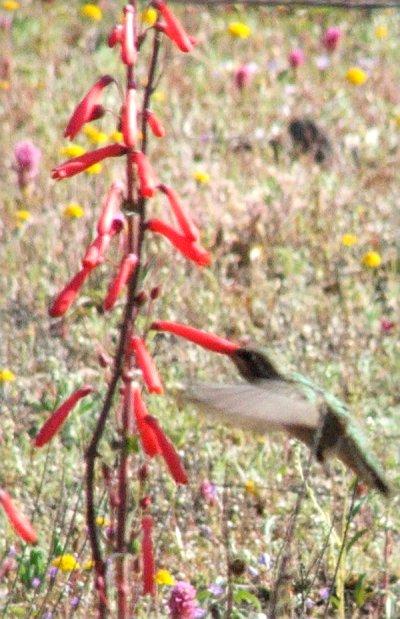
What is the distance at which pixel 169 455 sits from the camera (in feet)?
9.78

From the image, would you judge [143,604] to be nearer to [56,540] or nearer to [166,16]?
[56,540]

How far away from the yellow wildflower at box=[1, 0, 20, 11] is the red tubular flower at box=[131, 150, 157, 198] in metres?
6.39

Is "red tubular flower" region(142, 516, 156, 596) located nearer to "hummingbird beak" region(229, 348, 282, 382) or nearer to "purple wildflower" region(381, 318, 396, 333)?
"hummingbird beak" region(229, 348, 282, 382)

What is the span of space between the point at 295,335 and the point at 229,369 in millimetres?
472

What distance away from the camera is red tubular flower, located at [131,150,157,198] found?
2.88 metres

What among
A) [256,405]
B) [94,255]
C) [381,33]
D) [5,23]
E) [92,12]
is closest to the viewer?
[94,255]

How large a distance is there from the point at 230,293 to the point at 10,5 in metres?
3.68

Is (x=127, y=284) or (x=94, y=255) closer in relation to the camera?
(x=94, y=255)

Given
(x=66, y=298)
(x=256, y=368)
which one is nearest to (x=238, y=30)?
(x=256, y=368)

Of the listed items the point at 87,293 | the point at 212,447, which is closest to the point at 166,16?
the point at 212,447

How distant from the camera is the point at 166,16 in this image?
312 cm


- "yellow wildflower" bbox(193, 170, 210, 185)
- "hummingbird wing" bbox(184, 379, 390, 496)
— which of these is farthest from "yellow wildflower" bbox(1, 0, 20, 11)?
"hummingbird wing" bbox(184, 379, 390, 496)

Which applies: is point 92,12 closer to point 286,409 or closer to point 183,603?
point 286,409

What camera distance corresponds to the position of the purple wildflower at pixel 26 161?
6773 millimetres
